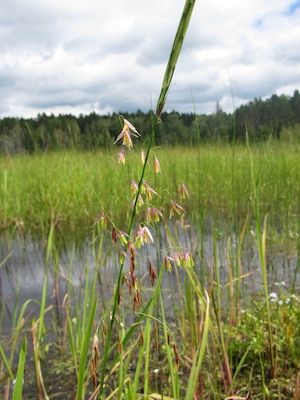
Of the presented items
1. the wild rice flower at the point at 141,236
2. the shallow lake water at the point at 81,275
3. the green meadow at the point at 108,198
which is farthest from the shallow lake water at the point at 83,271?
the wild rice flower at the point at 141,236

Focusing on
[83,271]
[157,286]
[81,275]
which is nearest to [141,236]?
[157,286]

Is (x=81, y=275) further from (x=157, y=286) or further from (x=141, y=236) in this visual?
(x=141, y=236)

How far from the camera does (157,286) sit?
801 mm

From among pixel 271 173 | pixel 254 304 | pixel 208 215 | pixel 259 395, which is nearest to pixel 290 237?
pixel 271 173

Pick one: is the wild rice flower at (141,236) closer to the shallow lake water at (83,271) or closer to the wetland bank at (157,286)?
the wetland bank at (157,286)

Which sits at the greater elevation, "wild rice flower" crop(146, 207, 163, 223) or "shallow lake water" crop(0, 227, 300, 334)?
"wild rice flower" crop(146, 207, 163, 223)

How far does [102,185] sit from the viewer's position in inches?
177

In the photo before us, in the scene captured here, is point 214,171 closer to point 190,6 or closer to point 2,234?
point 2,234

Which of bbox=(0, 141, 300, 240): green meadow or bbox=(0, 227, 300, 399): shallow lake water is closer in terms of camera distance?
bbox=(0, 227, 300, 399): shallow lake water

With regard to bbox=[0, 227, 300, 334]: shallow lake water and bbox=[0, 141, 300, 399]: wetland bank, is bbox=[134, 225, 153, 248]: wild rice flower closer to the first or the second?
bbox=[0, 141, 300, 399]: wetland bank

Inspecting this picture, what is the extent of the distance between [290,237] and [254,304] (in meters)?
1.47

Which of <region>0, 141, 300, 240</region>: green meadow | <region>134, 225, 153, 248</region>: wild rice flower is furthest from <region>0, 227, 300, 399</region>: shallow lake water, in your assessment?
<region>134, 225, 153, 248</region>: wild rice flower

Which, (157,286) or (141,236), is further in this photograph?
(157,286)

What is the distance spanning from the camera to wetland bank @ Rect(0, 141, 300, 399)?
41.3 inches
